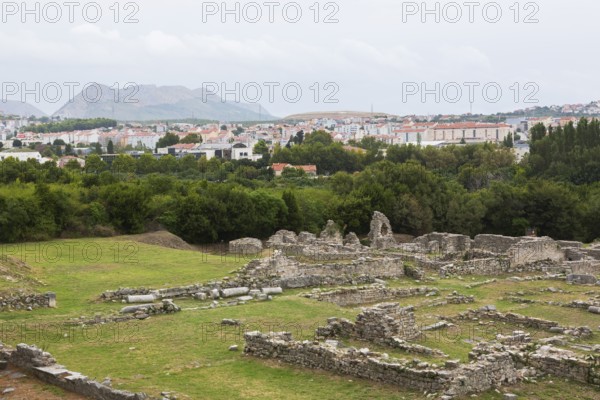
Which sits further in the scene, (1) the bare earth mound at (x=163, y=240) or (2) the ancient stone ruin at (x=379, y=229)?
(2) the ancient stone ruin at (x=379, y=229)

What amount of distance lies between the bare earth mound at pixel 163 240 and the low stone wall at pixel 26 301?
20364 millimetres

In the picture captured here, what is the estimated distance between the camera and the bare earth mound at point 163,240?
46.1 m

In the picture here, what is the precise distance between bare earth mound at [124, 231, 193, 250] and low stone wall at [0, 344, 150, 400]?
91.9 feet

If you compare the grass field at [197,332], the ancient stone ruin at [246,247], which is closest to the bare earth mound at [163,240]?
the ancient stone ruin at [246,247]

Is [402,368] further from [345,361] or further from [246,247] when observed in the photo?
[246,247]

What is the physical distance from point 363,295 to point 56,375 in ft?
44.6

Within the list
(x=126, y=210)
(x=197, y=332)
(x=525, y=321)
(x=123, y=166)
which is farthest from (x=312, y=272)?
(x=123, y=166)

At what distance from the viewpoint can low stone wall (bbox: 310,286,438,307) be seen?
26953mm

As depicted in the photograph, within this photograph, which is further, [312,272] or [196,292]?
[312,272]

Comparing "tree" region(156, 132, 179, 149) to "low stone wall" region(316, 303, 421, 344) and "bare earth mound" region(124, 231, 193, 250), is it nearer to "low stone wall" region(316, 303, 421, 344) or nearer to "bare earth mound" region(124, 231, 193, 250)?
"bare earth mound" region(124, 231, 193, 250)

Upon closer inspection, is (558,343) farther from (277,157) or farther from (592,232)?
(277,157)

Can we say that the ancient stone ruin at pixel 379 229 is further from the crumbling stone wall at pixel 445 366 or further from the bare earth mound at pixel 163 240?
the crumbling stone wall at pixel 445 366

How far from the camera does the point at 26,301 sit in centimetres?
2448

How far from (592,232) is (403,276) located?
2722 cm
